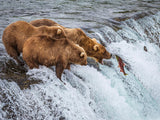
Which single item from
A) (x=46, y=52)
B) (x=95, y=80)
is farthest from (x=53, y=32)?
(x=95, y=80)

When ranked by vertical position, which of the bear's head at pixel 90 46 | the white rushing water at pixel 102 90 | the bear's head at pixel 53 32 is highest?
the bear's head at pixel 53 32

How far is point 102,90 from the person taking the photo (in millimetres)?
4875

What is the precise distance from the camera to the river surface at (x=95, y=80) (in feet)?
11.4

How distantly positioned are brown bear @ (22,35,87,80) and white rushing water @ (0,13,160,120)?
0.18 metres

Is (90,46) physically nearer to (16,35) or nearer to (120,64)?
(120,64)

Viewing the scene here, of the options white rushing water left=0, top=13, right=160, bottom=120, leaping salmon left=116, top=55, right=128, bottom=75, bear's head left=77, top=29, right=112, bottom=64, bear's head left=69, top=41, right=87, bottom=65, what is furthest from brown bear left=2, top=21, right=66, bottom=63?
leaping salmon left=116, top=55, right=128, bottom=75

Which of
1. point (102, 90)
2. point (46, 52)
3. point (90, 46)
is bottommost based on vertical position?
point (102, 90)

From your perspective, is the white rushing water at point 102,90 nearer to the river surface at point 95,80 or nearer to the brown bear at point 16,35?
the river surface at point 95,80

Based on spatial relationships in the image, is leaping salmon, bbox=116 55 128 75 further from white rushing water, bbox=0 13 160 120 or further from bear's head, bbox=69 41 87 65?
A: bear's head, bbox=69 41 87 65

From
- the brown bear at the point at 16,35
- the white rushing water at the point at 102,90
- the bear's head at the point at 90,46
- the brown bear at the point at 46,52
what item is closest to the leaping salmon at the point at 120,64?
the white rushing water at the point at 102,90

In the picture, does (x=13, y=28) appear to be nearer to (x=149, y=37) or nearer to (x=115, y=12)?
(x=149, y=37)

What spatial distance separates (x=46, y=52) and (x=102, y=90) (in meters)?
1.75

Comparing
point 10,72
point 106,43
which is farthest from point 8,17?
point 10,72

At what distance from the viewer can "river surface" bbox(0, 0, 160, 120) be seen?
346 cm
